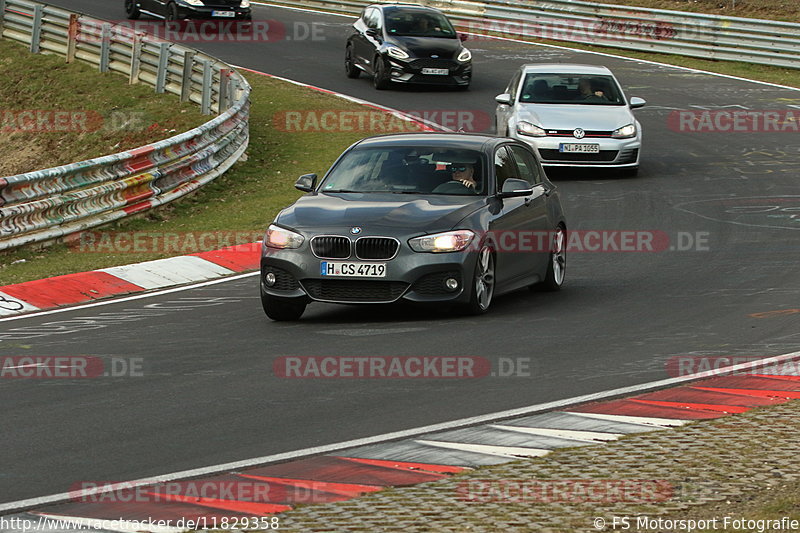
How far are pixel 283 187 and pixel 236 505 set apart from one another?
14742 mm

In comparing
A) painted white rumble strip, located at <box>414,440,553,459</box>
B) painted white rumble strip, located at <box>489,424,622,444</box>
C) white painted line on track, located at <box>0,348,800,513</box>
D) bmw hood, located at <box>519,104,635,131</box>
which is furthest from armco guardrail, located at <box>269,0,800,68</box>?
painted white rumble strip, located at <box>414,440,553,459</box>

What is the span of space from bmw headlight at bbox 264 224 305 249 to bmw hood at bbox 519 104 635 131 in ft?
33.4

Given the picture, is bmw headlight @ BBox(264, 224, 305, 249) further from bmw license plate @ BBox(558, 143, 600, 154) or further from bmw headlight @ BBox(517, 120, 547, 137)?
bmw license plate @ BBox(558, 143, 600, 154)

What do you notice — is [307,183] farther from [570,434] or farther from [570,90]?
[570,90]

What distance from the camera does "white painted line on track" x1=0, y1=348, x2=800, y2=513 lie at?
6.66 metres

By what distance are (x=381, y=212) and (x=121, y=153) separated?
705 centimetres

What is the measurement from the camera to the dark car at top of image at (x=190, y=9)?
3744 centimetres

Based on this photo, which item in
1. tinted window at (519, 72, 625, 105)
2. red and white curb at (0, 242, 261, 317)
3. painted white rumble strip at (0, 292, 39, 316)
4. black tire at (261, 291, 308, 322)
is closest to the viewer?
black tire at (261, 291, 308, 322)

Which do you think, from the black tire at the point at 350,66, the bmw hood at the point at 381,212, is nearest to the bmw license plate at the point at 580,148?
the bmw hood at the point at 381,212

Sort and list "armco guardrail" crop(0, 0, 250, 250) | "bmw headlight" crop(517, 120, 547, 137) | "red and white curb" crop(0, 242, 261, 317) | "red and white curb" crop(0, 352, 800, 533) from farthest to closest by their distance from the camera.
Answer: "bmw headlight" crop(517, 120, 547, 137), "armco guardrail" crop(0, 0, 250, 250), "red and white curb" crop(0, 242, 261, 317), "red and white curb" crop(0, 352, 800, 533)

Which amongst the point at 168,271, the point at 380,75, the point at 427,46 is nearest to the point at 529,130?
the point at 168,271

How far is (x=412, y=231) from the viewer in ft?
37.9

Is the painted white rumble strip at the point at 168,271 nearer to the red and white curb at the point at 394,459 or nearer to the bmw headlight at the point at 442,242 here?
the bmw headlight at the point at 442,242

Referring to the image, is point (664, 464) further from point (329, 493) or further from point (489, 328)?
point (489, 328)
